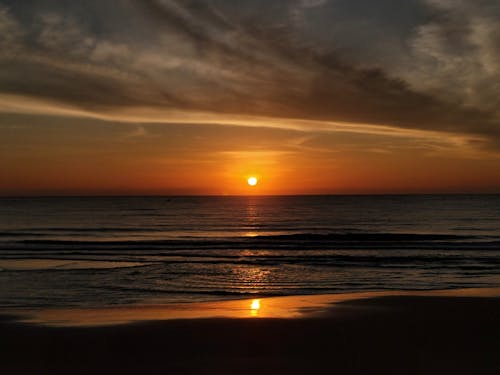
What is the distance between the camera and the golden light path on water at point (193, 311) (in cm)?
1138

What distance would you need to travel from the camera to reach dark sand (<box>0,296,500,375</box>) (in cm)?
777

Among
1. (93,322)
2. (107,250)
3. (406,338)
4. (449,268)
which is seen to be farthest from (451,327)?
(107,250)

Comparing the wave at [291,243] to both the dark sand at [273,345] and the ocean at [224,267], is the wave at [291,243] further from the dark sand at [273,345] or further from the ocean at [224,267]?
the dark sand at [273,345]

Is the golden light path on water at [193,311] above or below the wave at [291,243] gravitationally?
above

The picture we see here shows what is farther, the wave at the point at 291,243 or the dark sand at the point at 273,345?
the wave at the point at 291,243

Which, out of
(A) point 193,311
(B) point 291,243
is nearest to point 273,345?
(A) point 193,311

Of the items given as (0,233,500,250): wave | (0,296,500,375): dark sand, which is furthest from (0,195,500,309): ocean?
(0,296,500,375): dark sand

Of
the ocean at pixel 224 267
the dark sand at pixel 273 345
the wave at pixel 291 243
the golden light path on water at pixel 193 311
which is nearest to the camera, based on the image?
the dark sand at pixel 273 345

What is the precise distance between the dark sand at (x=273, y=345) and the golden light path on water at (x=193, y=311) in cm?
53

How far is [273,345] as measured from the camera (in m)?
8.97

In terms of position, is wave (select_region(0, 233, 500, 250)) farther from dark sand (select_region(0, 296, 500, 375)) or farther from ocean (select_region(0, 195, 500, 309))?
dark sand (select_region(0, 296, 500, 375))

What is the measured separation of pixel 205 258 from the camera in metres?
27.3

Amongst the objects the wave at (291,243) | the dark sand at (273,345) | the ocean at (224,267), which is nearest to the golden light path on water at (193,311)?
the dark sand at (273,345)

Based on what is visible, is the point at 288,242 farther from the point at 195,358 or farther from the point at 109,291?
the point at 195,358
